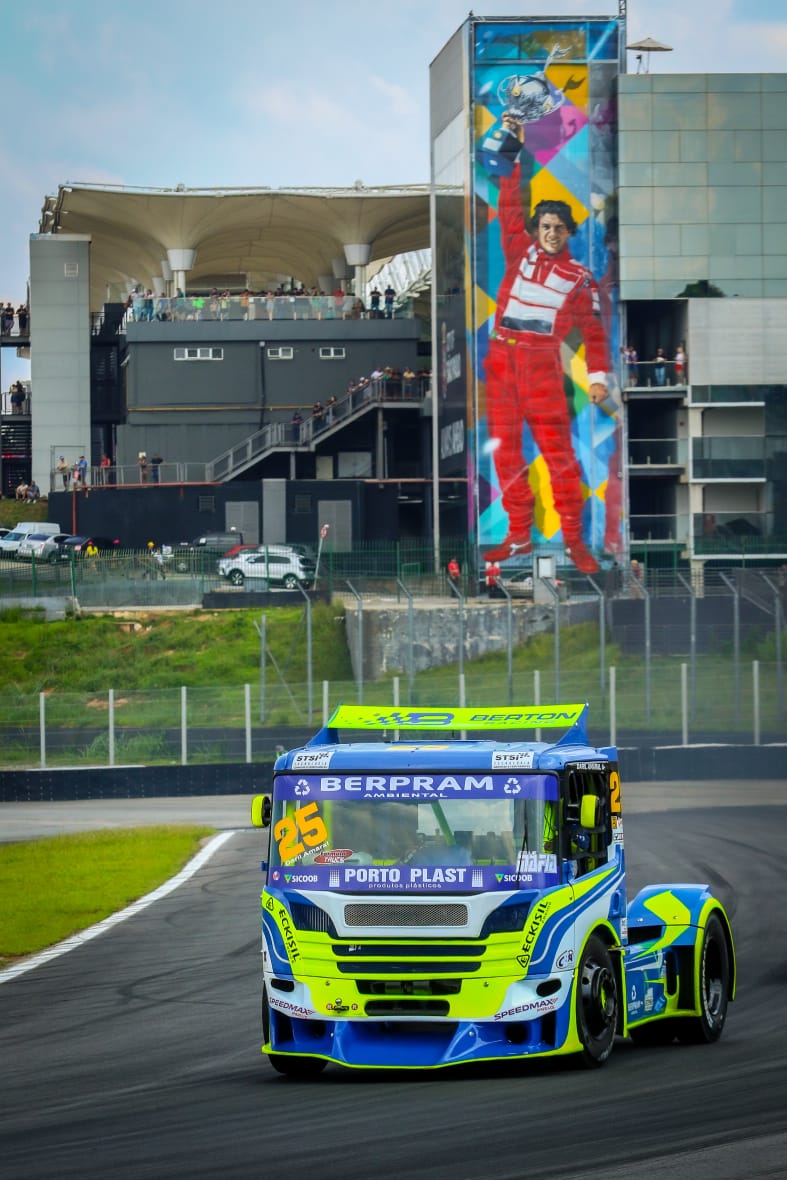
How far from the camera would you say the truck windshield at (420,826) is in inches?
435

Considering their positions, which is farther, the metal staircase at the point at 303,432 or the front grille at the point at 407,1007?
the metal staircase at the point at 303,432

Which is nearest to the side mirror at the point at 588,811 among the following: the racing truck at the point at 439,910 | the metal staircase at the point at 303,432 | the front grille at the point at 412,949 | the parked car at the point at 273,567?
the racing truck at the point at 439,910

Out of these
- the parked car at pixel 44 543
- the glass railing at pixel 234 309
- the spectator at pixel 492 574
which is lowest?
the spectator at pixel 492 574

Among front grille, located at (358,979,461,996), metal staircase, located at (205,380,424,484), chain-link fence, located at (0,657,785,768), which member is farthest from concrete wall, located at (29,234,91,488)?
front grille, located at (358,979,461,996)

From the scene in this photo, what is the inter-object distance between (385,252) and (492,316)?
26260mm

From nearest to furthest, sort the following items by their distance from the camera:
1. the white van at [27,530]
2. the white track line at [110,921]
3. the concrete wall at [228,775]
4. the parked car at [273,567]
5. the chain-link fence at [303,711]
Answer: the white track line at [110,921]
the concrete wall at [228,775]
the chain-link fence at [303,711]
the parked car at [273,567]
the white van at [27,530]

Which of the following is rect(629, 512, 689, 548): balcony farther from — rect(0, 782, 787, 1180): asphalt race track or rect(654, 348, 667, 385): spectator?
rect(0, 782, 787, 1180): asphalt race track

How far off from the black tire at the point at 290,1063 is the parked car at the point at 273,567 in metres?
42.2

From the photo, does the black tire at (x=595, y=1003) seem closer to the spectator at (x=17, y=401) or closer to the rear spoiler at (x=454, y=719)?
the rear spoiler at (x=454, y=719)

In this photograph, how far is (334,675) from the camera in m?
46.4

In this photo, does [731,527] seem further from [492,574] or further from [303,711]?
[303,711]

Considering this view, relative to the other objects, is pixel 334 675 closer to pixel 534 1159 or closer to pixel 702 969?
pixel 702 969

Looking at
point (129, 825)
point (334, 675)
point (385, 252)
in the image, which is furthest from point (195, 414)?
point (129, 825)

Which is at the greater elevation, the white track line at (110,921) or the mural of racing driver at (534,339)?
the mural of racing driver at (534,339)
